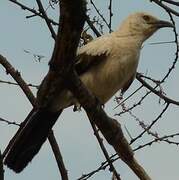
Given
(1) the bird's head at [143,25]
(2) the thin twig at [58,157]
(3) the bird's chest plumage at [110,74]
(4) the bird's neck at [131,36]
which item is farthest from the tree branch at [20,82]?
(1) the bird's head at [143,25]

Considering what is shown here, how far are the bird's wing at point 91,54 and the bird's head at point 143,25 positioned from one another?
529 mm

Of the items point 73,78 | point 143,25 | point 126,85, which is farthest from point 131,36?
point 73,78

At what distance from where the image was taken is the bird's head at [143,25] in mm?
5504

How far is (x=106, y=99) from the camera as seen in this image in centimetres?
505

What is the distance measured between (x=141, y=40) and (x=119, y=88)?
56 cm

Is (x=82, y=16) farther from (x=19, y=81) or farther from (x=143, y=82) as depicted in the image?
(x=143, y=82)

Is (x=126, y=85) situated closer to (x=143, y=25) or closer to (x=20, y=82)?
(x=143, y=25)

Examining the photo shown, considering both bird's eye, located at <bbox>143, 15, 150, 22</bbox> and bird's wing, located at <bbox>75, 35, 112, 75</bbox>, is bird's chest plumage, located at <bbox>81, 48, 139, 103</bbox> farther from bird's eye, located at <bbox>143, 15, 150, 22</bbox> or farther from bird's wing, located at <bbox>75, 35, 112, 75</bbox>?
bird's eye, located at <bbox>143, 15, 150, 22</bbox>

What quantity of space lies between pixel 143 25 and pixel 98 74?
0.94 meters

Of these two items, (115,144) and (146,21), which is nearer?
A: (115,144)

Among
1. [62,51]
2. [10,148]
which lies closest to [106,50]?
[10,148]

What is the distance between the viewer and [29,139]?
4438 mm

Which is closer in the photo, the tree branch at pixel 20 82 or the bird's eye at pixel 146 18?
the tree branch at pixel 20 82

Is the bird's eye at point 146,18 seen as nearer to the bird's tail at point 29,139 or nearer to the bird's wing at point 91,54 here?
the bird's wing at point 91,54
